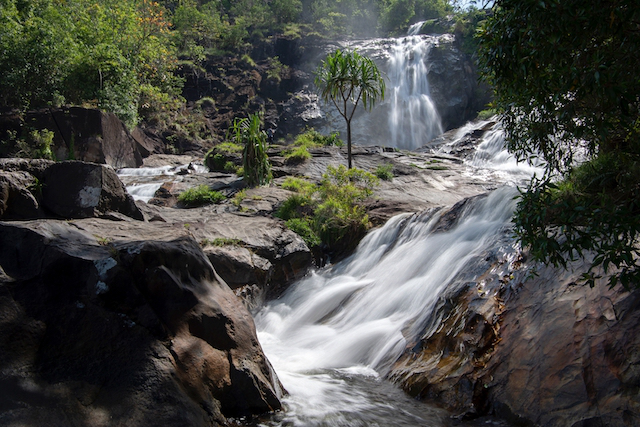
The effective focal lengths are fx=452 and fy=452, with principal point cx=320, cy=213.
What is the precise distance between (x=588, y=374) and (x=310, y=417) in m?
2.42

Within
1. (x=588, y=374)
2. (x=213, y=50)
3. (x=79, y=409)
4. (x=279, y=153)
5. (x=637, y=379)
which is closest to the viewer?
(x=79, y=409)

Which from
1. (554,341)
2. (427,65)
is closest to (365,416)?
(554,341)

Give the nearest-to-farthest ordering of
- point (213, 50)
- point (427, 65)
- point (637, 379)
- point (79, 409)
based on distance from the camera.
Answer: point (79, 409) < point (637, 379) < point (427, 65) < point (213, 50)

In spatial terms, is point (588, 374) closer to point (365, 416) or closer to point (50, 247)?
point (365, 416)

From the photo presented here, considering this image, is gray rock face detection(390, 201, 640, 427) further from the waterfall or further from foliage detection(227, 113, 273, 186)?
foliage detection(227, 113, 273, 186)

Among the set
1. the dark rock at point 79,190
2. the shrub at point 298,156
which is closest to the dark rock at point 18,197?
the dark rock at point 79,190

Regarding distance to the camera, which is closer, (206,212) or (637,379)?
(637,379)

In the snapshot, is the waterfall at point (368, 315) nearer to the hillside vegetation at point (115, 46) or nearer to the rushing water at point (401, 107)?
the hillside vegetation at point (115, 46)

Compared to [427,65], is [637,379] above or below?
below

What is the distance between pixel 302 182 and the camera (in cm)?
1520

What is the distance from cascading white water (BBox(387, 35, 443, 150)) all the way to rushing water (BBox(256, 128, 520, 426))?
75.0 feet

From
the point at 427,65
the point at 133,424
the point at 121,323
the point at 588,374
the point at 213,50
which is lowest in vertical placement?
the point at 588,374

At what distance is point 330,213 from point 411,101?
24.0 meters

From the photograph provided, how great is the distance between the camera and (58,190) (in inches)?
269
